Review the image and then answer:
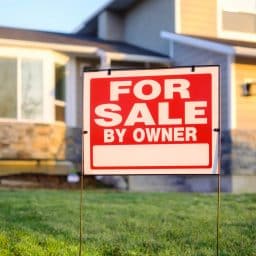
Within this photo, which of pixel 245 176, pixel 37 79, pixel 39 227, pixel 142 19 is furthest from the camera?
pixel 142 19

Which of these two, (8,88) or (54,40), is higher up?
(54,40)

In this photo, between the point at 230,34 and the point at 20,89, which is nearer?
the point at 20,89

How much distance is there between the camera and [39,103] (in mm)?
15648

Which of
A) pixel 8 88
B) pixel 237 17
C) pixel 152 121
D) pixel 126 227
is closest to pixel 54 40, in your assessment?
pixel 8 88

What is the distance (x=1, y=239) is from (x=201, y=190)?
30.9 ft

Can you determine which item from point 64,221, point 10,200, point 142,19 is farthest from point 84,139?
point 142,19

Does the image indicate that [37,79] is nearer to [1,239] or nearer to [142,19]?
[142,19]

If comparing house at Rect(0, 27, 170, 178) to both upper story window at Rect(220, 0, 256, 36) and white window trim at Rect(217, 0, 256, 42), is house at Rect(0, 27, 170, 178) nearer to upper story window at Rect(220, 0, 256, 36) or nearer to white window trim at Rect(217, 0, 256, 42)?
white window trim at Rect(217, 0, 256, 42)

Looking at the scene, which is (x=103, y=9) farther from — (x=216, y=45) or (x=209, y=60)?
(x=216, y=45)

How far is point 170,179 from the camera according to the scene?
15484mm

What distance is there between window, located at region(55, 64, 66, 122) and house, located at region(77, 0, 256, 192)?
2968mm

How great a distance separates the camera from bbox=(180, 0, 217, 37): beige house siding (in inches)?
691

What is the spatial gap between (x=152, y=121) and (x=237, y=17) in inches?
515

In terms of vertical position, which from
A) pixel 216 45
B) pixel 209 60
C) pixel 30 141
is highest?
pixel 216 45
